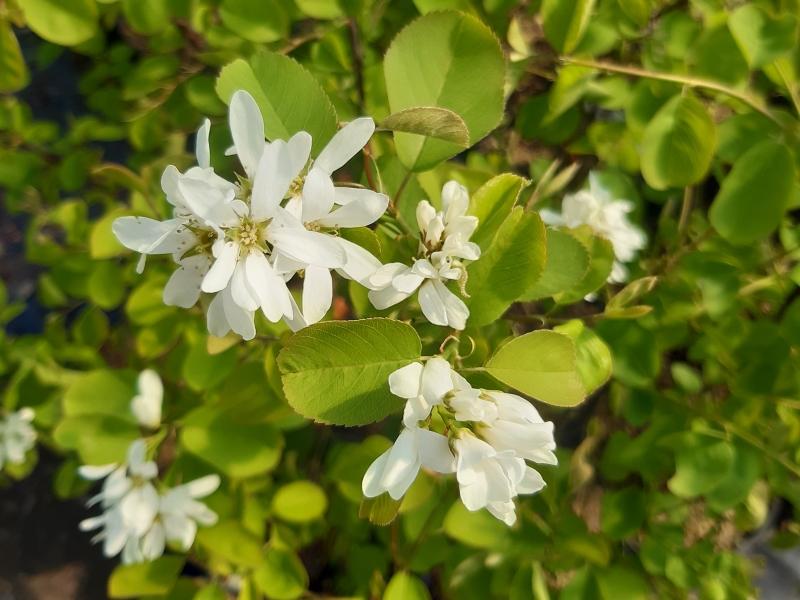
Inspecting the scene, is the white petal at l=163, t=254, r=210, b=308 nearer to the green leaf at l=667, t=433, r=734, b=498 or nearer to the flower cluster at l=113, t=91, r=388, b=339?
the flower cluster at l=113, t=91, r=388, b=339

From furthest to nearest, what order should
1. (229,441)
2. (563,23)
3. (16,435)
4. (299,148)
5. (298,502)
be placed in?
1. (16,435)
2. (298,502)
3. (229,441)
4. (563,23)
5. (299,148)

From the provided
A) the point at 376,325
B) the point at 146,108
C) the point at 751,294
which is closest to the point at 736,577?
the point at 751,294

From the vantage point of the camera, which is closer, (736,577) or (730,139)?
(730,139)

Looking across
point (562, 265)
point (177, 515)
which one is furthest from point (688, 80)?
point (177, 515)

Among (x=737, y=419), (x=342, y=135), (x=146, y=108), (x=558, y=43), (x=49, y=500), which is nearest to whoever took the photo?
(x=342, y=135)

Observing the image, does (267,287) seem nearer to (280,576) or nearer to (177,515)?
(177,515)

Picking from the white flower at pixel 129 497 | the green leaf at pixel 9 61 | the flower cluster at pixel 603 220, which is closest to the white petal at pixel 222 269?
the white flower at pixel 129 497

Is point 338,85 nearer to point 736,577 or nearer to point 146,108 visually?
point 146,108
